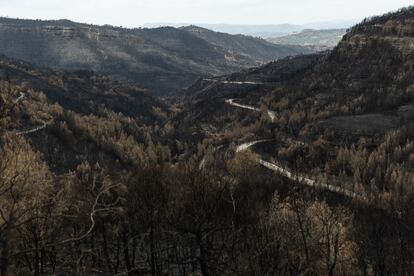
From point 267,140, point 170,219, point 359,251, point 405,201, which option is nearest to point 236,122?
point 267,140

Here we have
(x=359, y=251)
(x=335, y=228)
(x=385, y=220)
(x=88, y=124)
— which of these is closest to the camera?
(x=335, y=228)

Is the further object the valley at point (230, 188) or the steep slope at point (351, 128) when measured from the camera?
the steep slope at point (351, 128)

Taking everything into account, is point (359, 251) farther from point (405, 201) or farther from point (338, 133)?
point (338, 133)

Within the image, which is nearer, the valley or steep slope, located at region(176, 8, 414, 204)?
the valley

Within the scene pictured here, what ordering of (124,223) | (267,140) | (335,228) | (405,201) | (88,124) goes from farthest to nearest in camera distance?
(88,124) → (267,140) → (405,201) → (124,223) → (335,228)

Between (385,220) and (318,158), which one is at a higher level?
(385,220)

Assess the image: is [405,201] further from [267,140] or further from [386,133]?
[267,140]

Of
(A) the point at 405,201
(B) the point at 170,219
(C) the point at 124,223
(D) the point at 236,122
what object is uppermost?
(B) the point at 170,219

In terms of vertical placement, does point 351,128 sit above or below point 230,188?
below

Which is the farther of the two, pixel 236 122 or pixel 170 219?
pixel 236 122

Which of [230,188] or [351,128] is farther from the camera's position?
[351,128]
